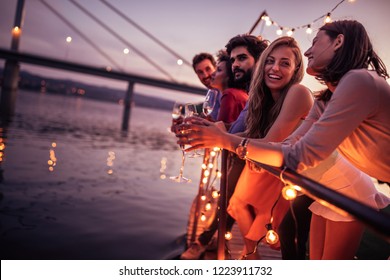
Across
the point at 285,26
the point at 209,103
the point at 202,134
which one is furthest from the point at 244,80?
the point at 285,26

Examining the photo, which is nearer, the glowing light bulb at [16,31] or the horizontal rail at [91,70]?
the horizontal rail at [91,70]

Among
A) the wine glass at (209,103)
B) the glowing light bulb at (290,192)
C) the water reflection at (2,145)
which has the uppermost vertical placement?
the wine glass at (209,103)

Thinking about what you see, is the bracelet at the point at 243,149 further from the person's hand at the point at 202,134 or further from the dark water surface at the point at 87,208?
the dark water surface at the point at 87,208

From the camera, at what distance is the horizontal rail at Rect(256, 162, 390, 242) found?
2.01 ft

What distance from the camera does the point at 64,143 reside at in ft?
43.0

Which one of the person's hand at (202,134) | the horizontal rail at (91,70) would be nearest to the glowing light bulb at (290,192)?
the person's hand at (202,134)

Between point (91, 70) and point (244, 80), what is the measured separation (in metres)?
42.7

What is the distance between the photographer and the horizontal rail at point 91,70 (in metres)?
38.3

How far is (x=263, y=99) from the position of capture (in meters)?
2.13

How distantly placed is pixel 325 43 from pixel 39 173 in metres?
8.01

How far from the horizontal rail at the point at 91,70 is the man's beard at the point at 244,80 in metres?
39.8

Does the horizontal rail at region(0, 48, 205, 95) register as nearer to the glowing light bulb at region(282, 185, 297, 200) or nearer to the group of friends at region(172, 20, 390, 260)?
the group of friends at region(172, 20, 390, 260)

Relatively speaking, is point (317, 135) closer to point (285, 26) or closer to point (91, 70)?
point (285, 26)

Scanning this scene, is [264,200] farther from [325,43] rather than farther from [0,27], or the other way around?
[0,27]
